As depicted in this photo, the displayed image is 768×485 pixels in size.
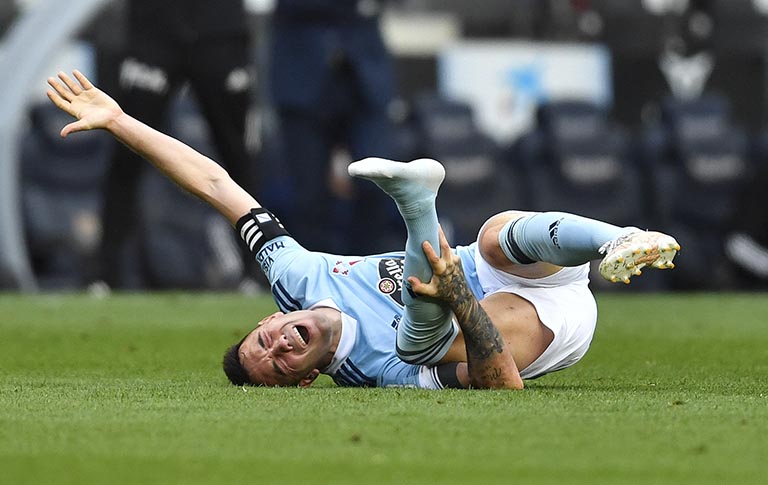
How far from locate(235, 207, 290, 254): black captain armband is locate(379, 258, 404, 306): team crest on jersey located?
326mm

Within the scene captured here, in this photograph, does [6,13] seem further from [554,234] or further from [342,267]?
[554,234]

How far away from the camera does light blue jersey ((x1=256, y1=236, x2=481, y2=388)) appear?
433 centimetres

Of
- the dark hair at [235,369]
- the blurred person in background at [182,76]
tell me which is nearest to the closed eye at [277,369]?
the dark hair at [235,369]

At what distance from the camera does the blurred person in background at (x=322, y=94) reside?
9.17 m

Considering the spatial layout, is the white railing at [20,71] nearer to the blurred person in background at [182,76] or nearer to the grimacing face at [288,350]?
the blurred person in background at [182,76]

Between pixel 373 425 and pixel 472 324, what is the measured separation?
2.32 feet

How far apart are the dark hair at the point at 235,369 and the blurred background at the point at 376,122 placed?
159 inches

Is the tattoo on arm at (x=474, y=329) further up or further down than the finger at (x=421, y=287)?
further down

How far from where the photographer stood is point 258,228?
15.0 ft

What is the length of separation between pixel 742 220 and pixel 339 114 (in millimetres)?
3433

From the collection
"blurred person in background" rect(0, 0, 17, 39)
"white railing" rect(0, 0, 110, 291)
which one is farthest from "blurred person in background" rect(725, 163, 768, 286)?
"blurred person in background" rect(0, 0, 17, 39)

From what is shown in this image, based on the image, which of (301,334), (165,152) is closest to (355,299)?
(301,334)

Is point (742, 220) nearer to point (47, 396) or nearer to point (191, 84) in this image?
point (191, 84)

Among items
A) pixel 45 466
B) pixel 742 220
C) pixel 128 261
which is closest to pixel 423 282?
pixel 45 466
